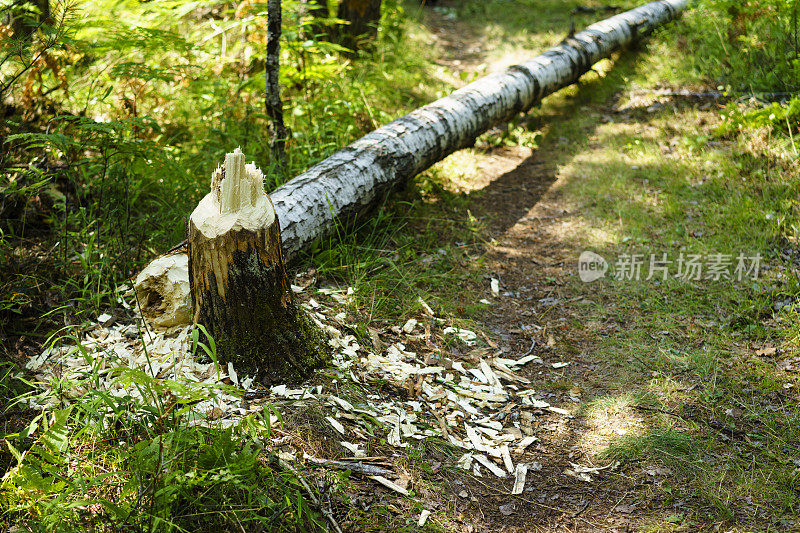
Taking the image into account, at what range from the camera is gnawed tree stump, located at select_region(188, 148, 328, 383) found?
2637mm

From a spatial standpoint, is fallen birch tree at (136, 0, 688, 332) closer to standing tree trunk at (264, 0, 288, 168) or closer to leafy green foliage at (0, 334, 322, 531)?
standing tree trunk at (264, 0, 288, 168)

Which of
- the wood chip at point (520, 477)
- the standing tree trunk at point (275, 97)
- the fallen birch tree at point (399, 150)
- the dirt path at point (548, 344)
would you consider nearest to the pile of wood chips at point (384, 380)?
the wood chip at point (520, 477)

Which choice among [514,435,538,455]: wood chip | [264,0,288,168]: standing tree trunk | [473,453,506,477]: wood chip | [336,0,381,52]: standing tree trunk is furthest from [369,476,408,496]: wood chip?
[336,0,381,52]: standing tree trunk

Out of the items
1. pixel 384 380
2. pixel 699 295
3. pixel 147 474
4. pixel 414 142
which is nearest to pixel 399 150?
pixel 414 142

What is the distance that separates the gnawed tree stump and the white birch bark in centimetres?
92

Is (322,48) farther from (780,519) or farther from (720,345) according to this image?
(780,519)

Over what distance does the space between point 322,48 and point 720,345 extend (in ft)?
13.2

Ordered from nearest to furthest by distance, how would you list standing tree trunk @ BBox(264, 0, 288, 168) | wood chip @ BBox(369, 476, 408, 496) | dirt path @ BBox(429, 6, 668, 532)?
wood chip @ BBox(369, 476, 408, 496) < dirt path @ BBox(429, 6, 668, 532) < standing tree trunk @ BBox(264, 0, 288, 168)

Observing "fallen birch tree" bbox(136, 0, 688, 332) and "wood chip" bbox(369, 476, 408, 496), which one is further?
"fallen birch tree" bbox(136, 0, 688, 332)

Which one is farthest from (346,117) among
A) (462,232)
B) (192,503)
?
(192,503)

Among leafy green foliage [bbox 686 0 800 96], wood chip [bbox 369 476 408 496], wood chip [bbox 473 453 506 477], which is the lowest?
wood chip [bbox 473 453 506 477]

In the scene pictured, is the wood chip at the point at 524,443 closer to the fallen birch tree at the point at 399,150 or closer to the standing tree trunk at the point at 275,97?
the fallen birch tree at the point at 399,150

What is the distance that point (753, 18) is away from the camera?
20.5 ft

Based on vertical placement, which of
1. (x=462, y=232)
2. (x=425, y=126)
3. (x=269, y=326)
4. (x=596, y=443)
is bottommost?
(x=596, y=443)
